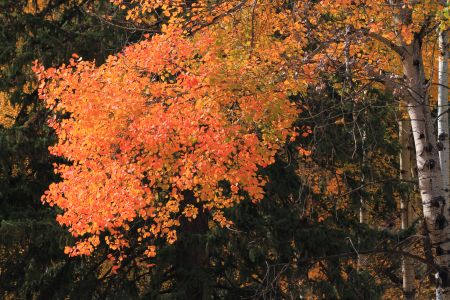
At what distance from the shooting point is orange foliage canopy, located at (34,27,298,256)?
9523mm

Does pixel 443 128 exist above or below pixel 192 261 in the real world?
above

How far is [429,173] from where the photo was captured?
784 centimetres

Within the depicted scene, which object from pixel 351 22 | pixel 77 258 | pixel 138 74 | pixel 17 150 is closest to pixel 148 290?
pixel 77 258

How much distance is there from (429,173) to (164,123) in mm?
3407

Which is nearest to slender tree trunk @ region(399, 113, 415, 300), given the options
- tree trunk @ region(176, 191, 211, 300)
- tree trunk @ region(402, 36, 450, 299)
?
tree trunk @ region(176, 191, 211, 300)

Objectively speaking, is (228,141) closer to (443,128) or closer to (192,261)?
(443,128)

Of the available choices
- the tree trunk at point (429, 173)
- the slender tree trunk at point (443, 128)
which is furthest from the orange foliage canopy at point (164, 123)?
the slender tree trunk at point (443, 128)

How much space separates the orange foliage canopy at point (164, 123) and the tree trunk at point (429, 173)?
1747mm

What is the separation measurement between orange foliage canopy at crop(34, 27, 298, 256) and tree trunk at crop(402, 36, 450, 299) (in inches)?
68.8

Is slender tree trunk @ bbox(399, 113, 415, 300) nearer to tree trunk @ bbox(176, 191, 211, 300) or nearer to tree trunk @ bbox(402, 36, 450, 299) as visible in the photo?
tree trunk @ bbox(176, 191, 211, 300)

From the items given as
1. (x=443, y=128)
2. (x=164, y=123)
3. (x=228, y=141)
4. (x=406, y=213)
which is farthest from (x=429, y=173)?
(x=406, y=213)

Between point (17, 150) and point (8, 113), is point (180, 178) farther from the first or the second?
point (8, 113)

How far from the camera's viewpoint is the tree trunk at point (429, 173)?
768 centimetres

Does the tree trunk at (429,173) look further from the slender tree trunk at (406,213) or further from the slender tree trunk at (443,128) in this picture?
the slender tree trunk at (406,213)
